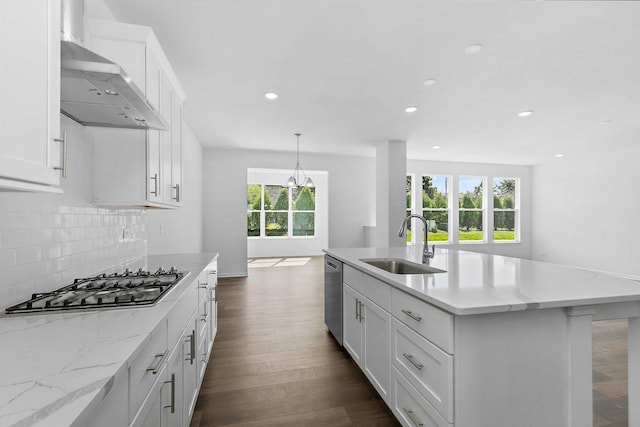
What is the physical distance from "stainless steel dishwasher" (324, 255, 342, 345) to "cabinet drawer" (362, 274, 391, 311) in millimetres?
575

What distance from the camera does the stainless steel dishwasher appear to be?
8.77 feet

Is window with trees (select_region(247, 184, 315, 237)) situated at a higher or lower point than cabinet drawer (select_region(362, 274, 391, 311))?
higher

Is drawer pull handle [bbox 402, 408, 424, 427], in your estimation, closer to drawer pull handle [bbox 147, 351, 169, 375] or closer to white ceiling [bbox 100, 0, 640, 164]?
drawer pull handle [bbox 147, 351, 169, 375]

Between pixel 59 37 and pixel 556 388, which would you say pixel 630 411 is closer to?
pixel 556 388

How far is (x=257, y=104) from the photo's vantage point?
377 cm

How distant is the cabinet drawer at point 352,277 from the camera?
2.23m

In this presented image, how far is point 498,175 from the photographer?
813cm

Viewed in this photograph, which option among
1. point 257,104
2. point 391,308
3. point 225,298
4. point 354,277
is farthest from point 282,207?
point 391,308

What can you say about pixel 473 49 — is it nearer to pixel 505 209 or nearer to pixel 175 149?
pixel 175 149

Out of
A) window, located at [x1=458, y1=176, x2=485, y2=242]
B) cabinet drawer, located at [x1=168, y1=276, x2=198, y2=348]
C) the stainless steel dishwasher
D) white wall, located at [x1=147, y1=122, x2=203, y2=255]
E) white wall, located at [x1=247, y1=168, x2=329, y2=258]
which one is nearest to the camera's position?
cabinet drawer, located at [x1=168, y1=276, x2=198, y2=348]

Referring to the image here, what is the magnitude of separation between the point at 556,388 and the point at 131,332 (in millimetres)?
1716

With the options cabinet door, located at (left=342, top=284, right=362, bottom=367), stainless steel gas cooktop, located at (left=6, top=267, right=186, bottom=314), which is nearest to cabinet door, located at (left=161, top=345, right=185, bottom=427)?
stainless steel gas cooktop, located at (left=6, top=267, right=186, bottom=314)

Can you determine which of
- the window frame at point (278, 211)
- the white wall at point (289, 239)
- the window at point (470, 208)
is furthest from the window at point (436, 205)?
the window frame at point (278, 211)

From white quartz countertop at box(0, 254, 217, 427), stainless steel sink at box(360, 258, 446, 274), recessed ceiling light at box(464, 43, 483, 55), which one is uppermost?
recessed ceiling light at box(464, 43, 483, 55)
